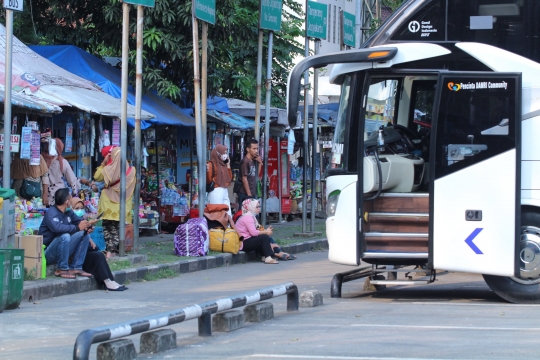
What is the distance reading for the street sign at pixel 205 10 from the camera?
14.5 meters

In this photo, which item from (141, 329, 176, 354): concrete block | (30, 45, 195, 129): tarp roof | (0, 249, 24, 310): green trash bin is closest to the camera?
(141, 329, 176, 354): concrete block

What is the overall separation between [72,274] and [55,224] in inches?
28.6

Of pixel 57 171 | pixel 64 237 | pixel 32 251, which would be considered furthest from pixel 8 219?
pixel 57 171

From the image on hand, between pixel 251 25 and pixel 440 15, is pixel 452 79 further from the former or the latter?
pixel 251 25

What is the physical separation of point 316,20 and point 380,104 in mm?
7444

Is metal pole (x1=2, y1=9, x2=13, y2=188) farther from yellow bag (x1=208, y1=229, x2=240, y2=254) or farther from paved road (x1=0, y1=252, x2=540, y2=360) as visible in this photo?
yellow bag (x1=208, y1=229, x2=240, y2=254)

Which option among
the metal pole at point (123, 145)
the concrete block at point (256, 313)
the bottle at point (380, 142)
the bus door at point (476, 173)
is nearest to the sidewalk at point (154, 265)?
the metal pole at point (123, 145)

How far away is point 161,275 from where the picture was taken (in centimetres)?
1353

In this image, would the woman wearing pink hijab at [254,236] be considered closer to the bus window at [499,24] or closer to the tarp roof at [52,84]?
the tarp roof at [52,84]

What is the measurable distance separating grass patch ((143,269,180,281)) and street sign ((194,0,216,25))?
4.08m

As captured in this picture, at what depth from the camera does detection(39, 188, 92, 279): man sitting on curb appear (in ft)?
37.6

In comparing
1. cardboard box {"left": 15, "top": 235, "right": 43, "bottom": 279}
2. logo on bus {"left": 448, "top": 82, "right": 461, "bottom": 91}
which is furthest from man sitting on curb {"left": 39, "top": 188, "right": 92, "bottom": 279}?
logo on bus {"left": 448, "top": 82, "right": 461, "bottom": 91}

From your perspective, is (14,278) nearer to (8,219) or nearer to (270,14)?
(8,219)

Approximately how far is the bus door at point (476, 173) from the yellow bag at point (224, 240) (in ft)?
18.9
